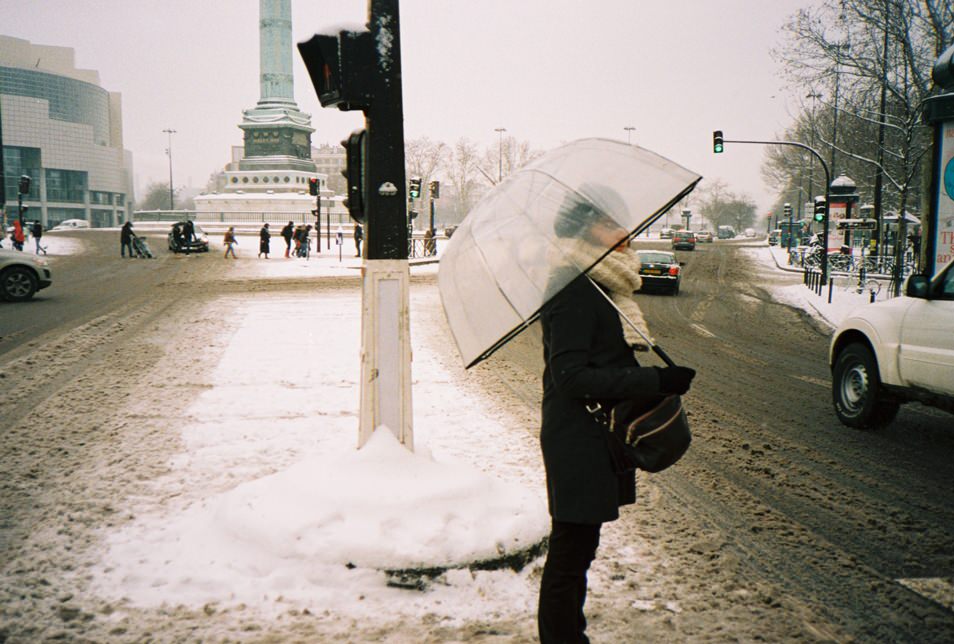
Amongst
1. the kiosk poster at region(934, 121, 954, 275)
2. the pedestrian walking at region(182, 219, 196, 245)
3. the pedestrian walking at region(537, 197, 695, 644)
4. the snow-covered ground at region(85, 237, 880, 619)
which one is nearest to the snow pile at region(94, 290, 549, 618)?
the snow-covered ground at region(85, 237, 880, 619)

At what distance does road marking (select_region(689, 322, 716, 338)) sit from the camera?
14.9m

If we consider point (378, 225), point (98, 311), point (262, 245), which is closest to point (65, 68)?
point (262, 245)

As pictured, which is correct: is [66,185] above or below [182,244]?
above

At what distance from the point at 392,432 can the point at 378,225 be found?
4.19 ft

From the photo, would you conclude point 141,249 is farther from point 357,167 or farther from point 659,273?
point 357,167

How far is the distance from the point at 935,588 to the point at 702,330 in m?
12.1

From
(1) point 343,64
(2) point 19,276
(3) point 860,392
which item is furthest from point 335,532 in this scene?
(2) point 19,276

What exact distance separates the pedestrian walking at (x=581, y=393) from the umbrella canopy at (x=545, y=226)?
0.07ft

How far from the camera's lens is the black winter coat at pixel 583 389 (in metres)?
2.60

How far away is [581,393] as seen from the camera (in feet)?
8.55

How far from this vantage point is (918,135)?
31188mm

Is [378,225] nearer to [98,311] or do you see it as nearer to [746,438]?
[746,438]

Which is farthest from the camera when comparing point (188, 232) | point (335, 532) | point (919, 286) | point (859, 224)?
point (188, 232)

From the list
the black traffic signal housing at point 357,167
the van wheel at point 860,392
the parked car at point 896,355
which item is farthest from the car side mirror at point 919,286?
the black traffic signal housing at point 357,167
